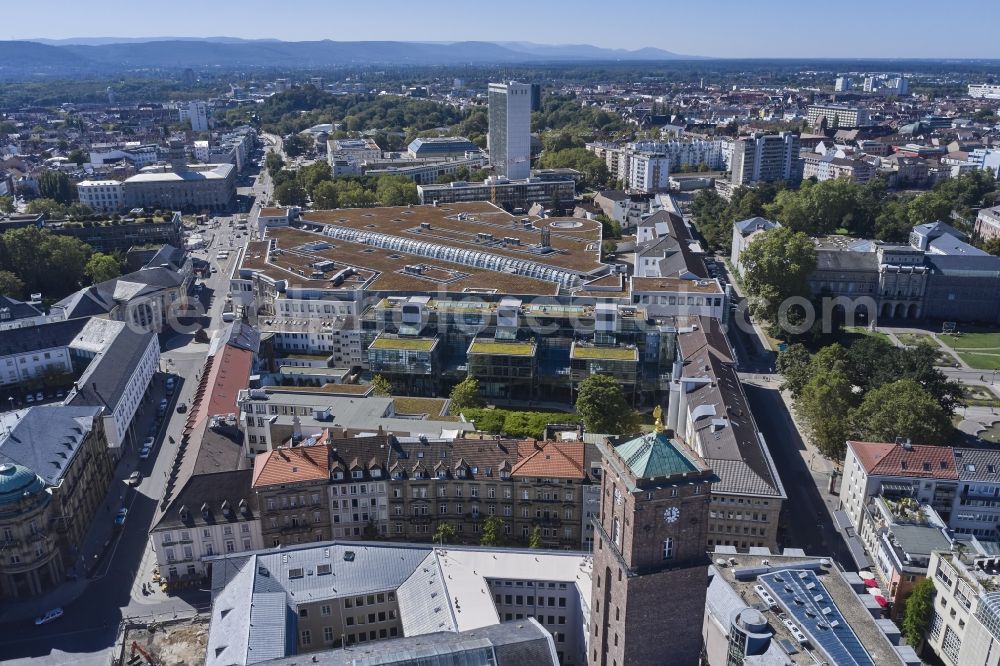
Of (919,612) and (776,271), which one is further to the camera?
(776,271)

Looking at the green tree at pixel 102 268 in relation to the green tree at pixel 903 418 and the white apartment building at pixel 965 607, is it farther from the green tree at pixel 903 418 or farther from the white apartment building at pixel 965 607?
the white apartment building at pixel 965 607

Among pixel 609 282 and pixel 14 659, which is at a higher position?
pixel 609 282

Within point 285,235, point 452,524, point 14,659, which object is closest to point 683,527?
point 452,524

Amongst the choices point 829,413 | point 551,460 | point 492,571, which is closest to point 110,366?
point 551,460

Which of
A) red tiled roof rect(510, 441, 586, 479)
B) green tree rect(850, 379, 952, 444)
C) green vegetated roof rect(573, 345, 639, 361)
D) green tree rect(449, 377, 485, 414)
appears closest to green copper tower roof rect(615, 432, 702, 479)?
red tiled roof rect(510, 441, 586, 479)

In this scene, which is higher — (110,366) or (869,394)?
(869,394)

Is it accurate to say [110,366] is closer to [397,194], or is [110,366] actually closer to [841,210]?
[397,194]

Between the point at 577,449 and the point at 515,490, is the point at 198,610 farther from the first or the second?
the point at 577,449
